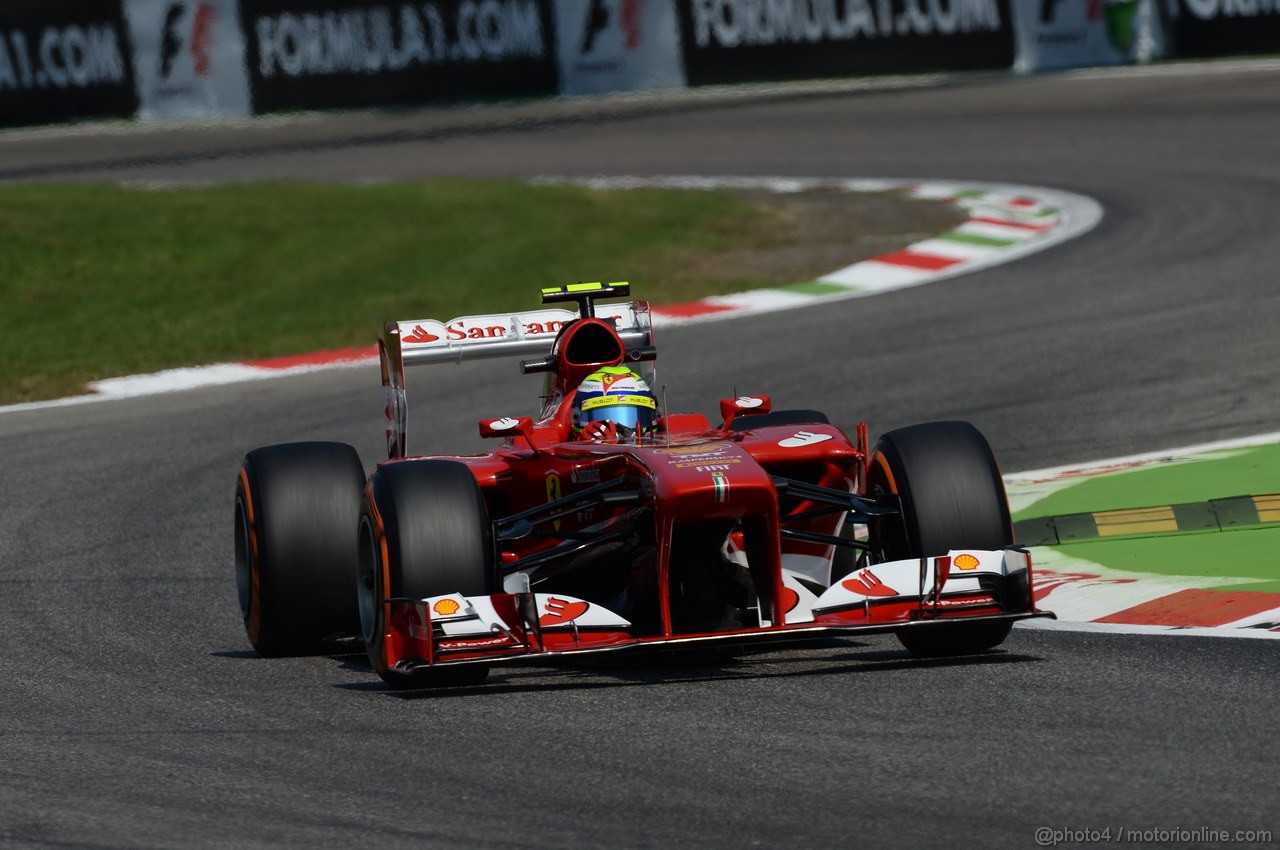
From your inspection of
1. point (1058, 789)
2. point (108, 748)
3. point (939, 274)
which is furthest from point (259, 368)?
point (1058, 789)

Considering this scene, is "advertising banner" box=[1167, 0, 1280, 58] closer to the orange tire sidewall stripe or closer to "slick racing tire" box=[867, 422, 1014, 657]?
"slick racing tire" box=[867, 422, 1014, 657]

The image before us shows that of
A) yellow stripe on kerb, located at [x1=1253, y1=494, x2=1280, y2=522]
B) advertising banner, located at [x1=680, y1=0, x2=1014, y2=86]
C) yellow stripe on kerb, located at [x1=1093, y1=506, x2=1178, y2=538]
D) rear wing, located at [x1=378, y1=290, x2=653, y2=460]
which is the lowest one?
yellow stripe on kerb, located at [x1=1093, y1=506, x2=1178, y2=538]

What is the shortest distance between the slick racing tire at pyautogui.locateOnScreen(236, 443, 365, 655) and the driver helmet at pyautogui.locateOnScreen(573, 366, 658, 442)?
0.89 metres

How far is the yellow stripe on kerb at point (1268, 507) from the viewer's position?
29.6 feet

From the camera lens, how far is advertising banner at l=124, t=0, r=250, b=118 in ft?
118

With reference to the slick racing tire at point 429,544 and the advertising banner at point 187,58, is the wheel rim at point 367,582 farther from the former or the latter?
the advertising banner at point 187,58

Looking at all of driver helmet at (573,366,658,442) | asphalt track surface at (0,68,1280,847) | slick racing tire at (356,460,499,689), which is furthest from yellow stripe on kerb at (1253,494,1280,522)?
slick racing tire at (356,460,499,689)

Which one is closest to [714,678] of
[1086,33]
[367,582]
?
[367,582]

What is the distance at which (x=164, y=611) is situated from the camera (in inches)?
343

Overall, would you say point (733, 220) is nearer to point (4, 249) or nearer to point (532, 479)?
point (4, 249)

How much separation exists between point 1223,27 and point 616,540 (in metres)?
24.7

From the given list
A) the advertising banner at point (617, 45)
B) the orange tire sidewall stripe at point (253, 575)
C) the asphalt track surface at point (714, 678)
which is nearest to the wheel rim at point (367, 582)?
the asphalt track surface at point (714, 678)

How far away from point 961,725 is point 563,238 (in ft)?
50.6

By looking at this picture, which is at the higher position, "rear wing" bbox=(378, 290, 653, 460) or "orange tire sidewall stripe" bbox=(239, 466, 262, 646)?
"rear wing" bbox=(378, 290, 653, 460)
